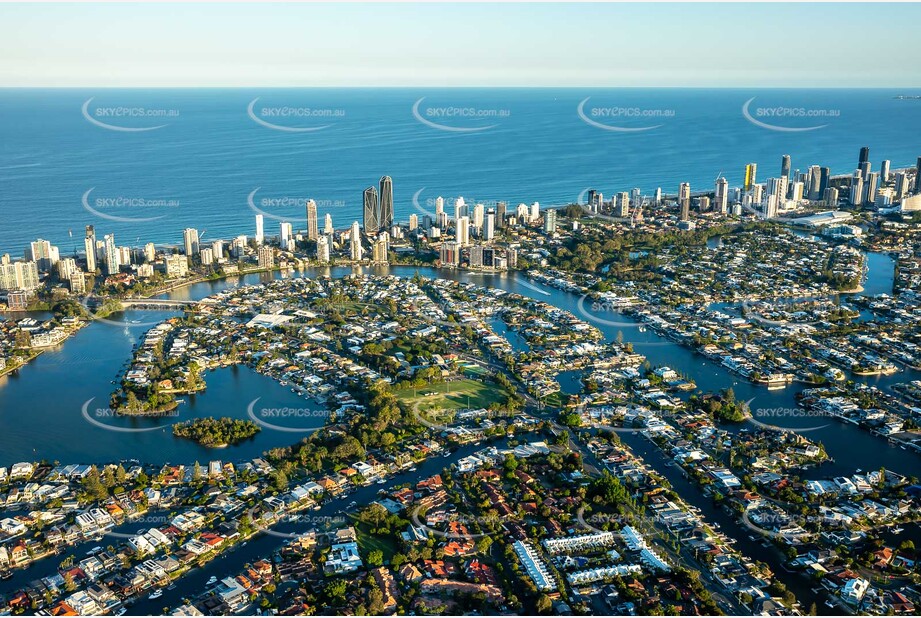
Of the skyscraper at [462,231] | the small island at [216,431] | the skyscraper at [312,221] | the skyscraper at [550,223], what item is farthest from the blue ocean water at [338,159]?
the small island at [216,431]

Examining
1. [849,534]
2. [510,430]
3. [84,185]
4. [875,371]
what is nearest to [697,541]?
[849,534]

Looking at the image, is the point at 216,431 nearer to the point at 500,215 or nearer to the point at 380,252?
the point at 380,252

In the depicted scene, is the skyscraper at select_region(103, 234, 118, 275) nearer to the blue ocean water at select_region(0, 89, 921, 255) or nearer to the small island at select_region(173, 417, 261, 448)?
the blue ocean water at select_region(0, 89, 921, 255)

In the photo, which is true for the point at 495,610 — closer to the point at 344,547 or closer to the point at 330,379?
the point at 344,547

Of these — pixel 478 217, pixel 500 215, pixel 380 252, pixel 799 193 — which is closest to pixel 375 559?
pixel 380 252

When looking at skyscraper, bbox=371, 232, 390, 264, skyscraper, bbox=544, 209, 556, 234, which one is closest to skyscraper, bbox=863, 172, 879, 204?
skyscraper, bbox=544, 209, 556, 234

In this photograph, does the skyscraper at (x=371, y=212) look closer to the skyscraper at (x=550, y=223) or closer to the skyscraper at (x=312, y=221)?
the skyscraper at (x=312, y=221)
